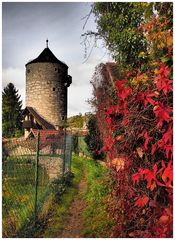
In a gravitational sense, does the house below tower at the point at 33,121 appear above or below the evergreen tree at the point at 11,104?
below

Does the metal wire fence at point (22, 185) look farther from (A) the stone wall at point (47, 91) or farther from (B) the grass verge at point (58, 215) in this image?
(A) the stone wall at point (47, 91)

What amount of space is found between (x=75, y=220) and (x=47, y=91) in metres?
32.9

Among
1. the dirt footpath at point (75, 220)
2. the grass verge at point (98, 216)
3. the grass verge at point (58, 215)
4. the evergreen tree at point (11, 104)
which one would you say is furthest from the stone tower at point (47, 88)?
the grass verge at point (98, 216)

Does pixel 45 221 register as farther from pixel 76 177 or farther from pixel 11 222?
pixel 76 177

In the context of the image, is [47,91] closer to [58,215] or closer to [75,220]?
[58,215]

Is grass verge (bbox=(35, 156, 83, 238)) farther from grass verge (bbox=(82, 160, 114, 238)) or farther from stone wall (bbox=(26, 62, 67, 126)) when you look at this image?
stone wall (bbox=(26, 62, 67, 126))

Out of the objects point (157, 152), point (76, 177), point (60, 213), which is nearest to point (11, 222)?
point (60, 213)

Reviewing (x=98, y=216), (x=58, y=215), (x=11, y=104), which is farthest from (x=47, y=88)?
(x=98, y=216)

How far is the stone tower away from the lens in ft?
124

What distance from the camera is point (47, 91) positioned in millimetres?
38438

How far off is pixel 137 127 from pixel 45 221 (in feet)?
10.8

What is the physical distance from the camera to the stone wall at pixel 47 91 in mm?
37750

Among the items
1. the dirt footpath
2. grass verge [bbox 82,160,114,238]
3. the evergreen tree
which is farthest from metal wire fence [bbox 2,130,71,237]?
the evergreen tree

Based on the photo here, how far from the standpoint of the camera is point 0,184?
458 centimetres
